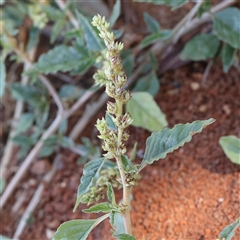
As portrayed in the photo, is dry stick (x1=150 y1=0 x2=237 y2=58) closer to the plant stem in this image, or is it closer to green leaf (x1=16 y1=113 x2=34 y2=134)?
green leaf (x1=16 y1=113 x2=34 y2=134)

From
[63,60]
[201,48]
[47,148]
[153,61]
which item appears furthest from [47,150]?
[201,48]

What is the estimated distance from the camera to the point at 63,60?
3.71 feet

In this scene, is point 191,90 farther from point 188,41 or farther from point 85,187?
point 85,187

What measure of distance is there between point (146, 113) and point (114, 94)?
0.43 m

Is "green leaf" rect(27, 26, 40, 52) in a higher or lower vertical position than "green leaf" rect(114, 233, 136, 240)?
higher

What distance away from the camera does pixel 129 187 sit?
2.56 feet

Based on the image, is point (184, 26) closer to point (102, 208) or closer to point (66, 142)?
point (66, 142)

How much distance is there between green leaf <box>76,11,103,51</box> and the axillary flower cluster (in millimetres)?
378

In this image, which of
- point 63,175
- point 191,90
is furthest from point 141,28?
point 63,175

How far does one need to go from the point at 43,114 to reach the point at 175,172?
0.50m

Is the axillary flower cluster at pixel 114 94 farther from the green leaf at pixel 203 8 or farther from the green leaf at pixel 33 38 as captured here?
the green leaf at pixel 33 38

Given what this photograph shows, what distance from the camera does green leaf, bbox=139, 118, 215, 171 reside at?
2.45 feet

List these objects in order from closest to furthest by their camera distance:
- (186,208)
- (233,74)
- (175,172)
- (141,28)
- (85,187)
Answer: (85,187) < (186,208) < (175,172) < (233,74) < (141,28)

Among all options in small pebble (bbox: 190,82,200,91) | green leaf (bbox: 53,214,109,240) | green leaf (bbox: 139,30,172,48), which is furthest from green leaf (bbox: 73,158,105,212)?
small pebble (bbox: 190,82,200,91)
